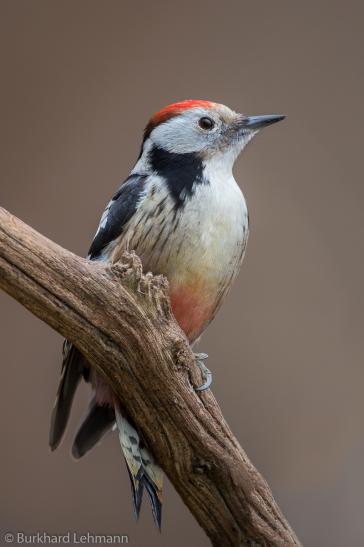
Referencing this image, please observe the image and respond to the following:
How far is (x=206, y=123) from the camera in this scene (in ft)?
7.04

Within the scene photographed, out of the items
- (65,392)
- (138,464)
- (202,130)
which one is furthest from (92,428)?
(202,130)

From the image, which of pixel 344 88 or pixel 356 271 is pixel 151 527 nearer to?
pixel 356 271

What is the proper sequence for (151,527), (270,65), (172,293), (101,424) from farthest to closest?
(270,65)
(151,527)
(101,424)
(172,293)

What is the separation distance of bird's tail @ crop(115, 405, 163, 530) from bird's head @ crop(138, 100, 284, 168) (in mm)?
696

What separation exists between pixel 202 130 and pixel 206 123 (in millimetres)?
22

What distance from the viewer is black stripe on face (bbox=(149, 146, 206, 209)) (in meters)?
1.97

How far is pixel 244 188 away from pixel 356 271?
20.0 inches

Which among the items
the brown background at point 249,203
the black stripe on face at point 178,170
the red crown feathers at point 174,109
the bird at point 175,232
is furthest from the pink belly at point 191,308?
the brown background at point 249,203

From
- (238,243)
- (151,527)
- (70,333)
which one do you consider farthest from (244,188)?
(70,333)

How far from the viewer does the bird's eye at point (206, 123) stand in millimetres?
2143

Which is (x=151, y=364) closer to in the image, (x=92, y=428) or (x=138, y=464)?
(x=138, y=464)

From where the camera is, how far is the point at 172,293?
1.92 m

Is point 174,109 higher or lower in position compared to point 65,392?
higher

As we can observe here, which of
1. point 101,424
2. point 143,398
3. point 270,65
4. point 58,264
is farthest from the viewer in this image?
point 270,65
